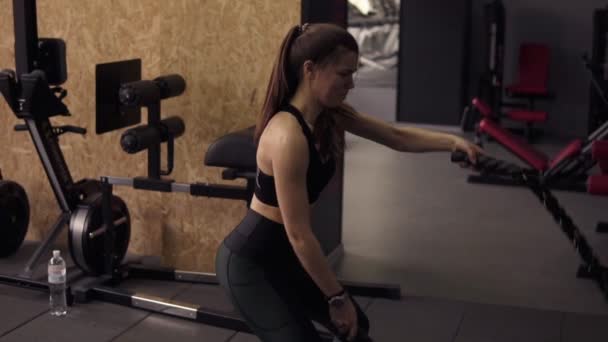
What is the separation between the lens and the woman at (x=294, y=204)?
6.81ft

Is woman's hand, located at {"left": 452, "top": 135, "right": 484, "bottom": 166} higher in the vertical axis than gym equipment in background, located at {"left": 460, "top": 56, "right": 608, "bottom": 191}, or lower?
higher

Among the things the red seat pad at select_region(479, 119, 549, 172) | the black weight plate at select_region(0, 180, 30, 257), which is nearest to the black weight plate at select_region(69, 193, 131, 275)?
the black weight plate at select_region(0, 180, 30, 257)

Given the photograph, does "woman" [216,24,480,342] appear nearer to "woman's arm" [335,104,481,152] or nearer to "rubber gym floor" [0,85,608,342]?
"woman's arm" [335,104,481,152]

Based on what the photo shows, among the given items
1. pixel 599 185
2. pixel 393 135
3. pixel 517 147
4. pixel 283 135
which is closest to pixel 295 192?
pixel 283 135

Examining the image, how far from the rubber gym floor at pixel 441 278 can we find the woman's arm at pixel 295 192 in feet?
5.62

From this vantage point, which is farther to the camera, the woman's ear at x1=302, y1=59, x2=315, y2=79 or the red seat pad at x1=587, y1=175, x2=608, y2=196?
the red seat pad at x1=587, y1=175, x2=608, y2=196

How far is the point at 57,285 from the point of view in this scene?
394 cm

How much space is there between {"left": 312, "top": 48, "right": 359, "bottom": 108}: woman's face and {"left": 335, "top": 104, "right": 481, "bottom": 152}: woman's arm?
282 millimetres

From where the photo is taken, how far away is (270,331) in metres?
2.21

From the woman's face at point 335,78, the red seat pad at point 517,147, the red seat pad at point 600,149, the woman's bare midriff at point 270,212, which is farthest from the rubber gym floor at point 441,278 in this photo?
the woman's face at point 335,78

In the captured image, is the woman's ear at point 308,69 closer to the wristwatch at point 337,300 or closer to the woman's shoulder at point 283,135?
the woman's shoulder at point 283,135

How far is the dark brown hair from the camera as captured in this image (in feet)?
6.98

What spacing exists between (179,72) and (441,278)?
1838mm

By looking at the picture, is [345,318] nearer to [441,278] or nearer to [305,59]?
[305,59]
